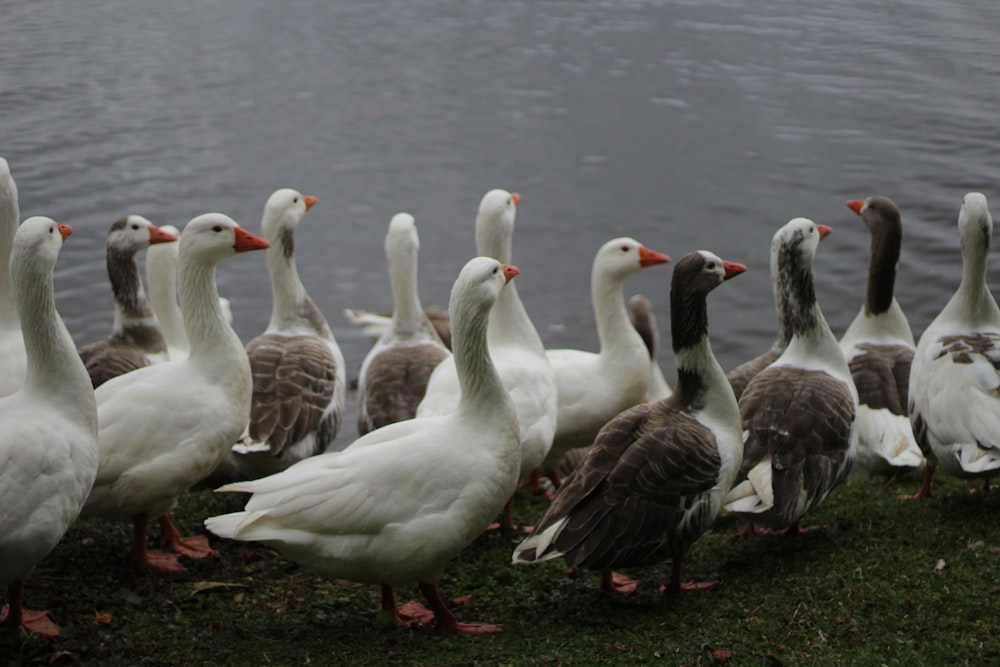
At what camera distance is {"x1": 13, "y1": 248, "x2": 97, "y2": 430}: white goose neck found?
6.00m

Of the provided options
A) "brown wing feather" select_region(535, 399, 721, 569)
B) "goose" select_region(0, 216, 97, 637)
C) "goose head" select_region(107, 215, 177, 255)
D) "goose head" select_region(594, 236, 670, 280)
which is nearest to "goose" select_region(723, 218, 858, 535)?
"brown wing feather" select_region(535, 399, 721, 569)

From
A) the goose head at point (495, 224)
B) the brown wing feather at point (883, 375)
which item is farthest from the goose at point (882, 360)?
the goose head at point (495, 224)

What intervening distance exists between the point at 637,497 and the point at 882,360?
3.51 meters

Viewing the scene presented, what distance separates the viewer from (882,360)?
8867 millimetres

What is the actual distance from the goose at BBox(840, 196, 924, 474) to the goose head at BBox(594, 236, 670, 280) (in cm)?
169

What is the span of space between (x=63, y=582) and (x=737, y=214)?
10.5 m

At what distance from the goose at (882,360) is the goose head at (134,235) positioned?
529 centimetres

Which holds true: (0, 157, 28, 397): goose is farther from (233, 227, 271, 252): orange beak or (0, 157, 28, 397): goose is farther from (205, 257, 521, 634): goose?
(205, 257, 521, 634): goose

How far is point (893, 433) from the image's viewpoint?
824 cm

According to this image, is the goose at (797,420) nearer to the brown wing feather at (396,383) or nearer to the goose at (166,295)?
the brown wing feather at (396,383)

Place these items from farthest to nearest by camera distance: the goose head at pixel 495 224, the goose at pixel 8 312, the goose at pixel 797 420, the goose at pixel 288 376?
1. the goose head at pixel 495 224
2. the goose at pixel 288 376
3. the goose at pixel 8 312
4. the goose at pixel 797 420

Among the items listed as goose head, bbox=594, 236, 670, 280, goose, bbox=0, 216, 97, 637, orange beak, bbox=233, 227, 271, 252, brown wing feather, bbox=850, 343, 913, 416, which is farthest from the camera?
goose head, bbox=594, 236, 670, 280

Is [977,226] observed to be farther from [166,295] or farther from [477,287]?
[166,295]

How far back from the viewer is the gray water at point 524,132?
46.3 ft
